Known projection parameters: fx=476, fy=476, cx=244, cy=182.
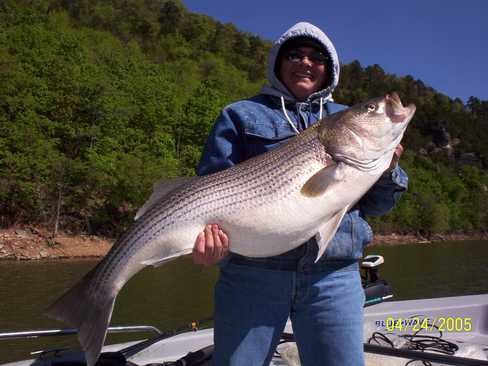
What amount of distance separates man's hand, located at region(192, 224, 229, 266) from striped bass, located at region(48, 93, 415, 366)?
5 cm

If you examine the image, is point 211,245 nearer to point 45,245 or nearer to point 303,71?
point 303,71

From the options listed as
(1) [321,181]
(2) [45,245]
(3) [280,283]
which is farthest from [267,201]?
(2) [45,245]

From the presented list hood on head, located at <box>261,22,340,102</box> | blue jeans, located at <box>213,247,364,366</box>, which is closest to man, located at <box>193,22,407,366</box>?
blue jeans, located at <box>213,247,364,366</box>

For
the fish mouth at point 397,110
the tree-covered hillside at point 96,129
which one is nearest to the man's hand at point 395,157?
the fish mouth at point 397,110

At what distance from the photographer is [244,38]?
376 ft

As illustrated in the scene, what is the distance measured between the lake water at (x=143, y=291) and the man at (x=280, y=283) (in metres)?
7.01

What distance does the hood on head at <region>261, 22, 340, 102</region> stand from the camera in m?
3.26

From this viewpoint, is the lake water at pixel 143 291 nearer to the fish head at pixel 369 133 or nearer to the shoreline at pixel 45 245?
the shoreline at pixel 45 245

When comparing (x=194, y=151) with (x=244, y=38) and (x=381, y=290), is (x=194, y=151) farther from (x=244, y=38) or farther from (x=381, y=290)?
(x=244, y=38)

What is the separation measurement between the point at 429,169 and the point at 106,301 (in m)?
101

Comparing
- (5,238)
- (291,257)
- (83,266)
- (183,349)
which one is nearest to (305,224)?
(291,257)
